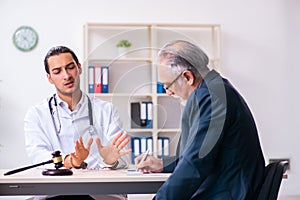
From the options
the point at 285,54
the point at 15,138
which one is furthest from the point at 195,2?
the point at 15,138

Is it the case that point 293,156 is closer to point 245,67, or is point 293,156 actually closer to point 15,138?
point 245,67

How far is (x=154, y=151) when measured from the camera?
2.03 m

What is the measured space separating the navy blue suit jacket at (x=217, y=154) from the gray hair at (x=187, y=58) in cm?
10

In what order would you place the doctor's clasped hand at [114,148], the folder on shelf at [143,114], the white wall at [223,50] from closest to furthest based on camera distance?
the folder on shelf at [143,114] → the doctor's clasped hand at [114,148] → the white wall at [223,50]

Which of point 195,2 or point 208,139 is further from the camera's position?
point 195,2

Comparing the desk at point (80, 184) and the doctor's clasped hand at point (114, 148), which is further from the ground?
the doctor's clasped hand at point (114, 148)

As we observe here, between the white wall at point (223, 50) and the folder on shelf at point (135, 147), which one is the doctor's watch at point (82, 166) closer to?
the folder on shelf at point (135, 147)

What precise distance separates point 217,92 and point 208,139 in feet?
0.54

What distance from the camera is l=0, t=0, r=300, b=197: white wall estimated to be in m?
4.82

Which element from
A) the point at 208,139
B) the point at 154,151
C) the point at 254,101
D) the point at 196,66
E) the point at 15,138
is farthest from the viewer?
the point at 254,101

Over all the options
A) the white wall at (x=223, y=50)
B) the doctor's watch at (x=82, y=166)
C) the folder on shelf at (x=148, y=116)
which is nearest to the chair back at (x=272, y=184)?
the folder on shelf at (x=148, y=116)

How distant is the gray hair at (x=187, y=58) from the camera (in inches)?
73.0

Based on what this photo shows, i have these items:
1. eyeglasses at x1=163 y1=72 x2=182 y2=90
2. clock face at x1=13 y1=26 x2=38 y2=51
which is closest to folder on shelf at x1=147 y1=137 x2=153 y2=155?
eyeglasses at x1=163 y1=72 x2=182 y2=90

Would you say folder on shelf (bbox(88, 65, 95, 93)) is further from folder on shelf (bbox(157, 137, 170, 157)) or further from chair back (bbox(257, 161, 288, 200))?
chair back (bbox(257, 161, 288, 200))
